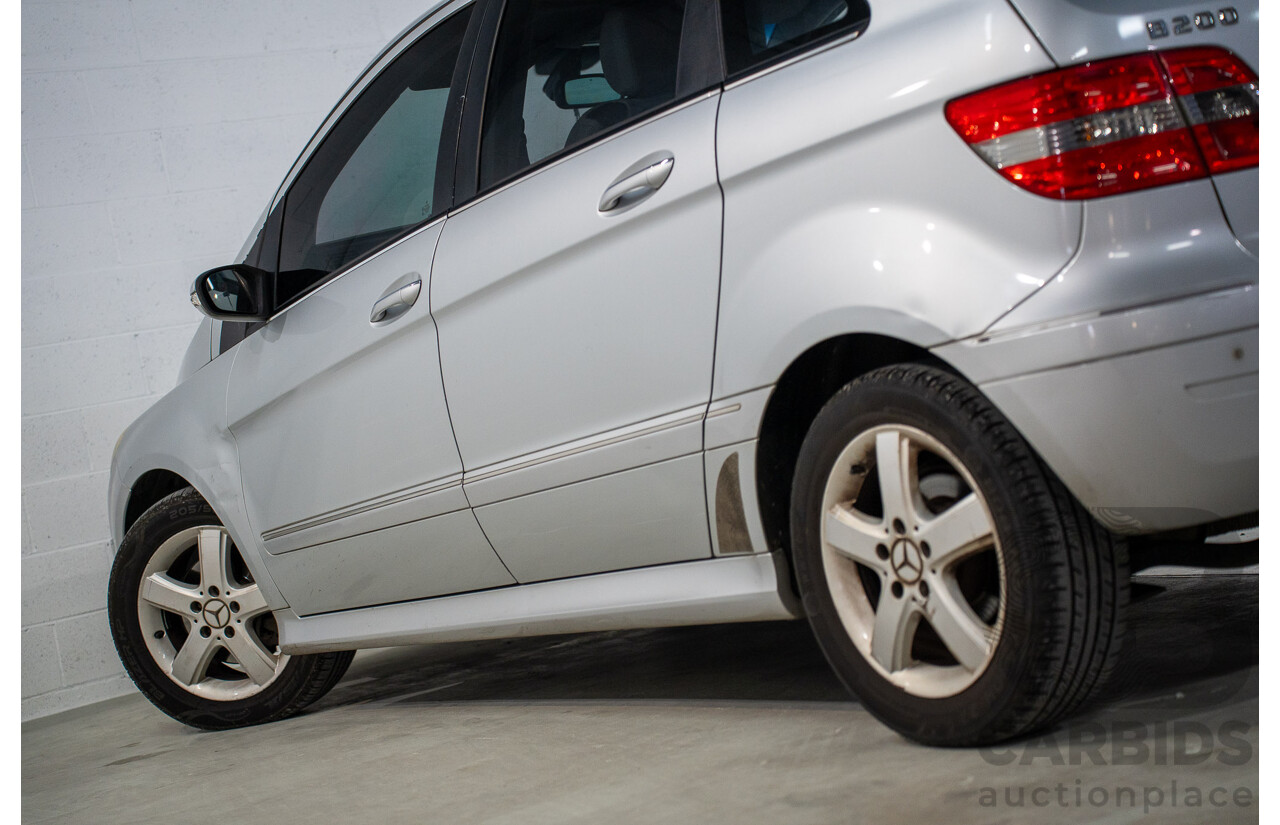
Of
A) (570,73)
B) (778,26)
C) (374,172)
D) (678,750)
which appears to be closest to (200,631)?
(374,172)

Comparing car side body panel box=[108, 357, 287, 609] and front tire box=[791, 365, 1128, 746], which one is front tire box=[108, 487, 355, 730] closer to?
car side body panel box=[108, 357, 287, 609]

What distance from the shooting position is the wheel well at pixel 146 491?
12.0 ft

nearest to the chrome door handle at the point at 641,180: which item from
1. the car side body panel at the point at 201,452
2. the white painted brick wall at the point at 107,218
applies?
the car side body panel at the point at 201,452

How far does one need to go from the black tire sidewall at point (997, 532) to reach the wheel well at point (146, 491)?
2.41 meters

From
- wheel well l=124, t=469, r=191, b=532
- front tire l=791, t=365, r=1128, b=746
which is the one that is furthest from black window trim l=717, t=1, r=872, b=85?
wheel well l=124, t=469, r=191, b=532

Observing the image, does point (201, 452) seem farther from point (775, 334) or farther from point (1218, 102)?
point (1218, 102)

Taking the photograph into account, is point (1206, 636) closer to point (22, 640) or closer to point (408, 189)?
point (408, 189)

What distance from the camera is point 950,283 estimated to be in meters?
1.68

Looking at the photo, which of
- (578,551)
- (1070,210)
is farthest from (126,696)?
(1070,210)

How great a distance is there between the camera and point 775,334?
1.93 metres

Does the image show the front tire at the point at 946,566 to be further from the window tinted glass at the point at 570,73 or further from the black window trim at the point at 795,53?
the window tinted glass at the point at 570,73

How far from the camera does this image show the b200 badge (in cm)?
161

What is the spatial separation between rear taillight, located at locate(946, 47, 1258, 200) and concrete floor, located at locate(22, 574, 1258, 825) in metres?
0.83
